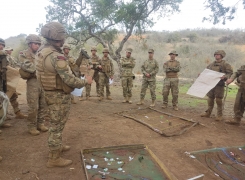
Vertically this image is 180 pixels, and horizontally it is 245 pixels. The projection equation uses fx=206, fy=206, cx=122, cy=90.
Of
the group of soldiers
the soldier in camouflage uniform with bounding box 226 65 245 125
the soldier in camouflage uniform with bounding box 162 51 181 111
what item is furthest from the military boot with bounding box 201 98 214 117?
→ the soldier in camouflage uniform with bounding box 162 51 181 111

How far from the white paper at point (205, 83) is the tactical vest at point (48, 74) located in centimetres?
396

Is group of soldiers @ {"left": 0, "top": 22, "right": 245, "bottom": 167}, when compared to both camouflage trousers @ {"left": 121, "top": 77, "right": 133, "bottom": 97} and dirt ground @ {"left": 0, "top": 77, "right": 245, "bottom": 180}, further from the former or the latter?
dirt ground @ {"left": 0, "top": 77, "right": 245, "bottom": 180}

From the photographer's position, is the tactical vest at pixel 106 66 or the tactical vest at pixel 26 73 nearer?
the tactical vest at pixel 26 73

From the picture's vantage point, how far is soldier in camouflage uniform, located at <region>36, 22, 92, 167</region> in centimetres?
298

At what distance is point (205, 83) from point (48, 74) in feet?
14.8

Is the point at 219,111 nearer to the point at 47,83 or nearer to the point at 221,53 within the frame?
the point at 221,53

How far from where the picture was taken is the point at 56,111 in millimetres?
3176

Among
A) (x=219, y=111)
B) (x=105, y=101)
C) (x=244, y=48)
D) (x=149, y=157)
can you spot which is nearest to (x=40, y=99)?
(x=149, y=157)

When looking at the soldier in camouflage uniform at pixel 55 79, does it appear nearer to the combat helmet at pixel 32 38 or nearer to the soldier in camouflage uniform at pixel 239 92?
the combat helmet at pixel 32 38

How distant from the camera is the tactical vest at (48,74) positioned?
301 centimetres

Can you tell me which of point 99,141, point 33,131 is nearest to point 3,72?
point 33,131

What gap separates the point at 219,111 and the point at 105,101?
432 centimetres

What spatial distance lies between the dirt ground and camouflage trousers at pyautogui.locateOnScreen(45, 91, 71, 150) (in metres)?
0.49

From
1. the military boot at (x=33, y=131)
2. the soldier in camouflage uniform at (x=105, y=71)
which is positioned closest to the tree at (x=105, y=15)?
the soldier in camouflage uniform at (x=105, y=71)
